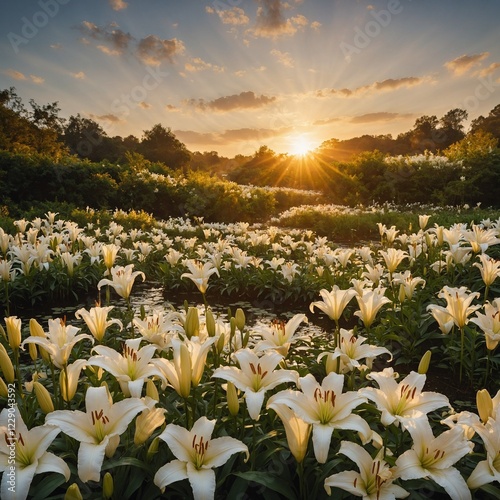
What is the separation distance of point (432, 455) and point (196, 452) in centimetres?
84

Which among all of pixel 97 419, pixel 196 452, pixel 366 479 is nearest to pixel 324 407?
pixel 366 479

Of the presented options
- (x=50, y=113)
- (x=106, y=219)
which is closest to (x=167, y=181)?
(x=106, y=219)

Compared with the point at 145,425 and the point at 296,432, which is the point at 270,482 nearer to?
the point at 296,432

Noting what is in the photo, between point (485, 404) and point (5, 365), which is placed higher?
point (5, 365)

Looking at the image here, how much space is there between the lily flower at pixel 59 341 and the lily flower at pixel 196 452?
71 cm

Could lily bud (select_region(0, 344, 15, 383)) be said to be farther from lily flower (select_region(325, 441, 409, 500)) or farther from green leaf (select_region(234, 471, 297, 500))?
lily flower (select_region(325, 441, 409, 500))

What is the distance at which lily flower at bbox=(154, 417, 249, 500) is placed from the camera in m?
1.35

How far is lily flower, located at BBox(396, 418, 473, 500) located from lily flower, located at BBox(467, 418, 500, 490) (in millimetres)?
48

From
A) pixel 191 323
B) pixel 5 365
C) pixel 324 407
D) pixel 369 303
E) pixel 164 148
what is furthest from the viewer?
pixel 164 148

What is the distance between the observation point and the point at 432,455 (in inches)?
55.9

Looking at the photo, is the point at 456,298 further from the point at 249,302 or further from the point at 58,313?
the point at 58,313

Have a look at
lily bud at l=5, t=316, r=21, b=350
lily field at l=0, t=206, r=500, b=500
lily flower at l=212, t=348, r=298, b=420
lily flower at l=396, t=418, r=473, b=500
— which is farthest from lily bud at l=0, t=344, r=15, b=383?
lily flower at l=396, t=418, r=473, b=500

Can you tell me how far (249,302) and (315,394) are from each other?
4.85 metres

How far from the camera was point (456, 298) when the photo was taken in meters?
2.44
